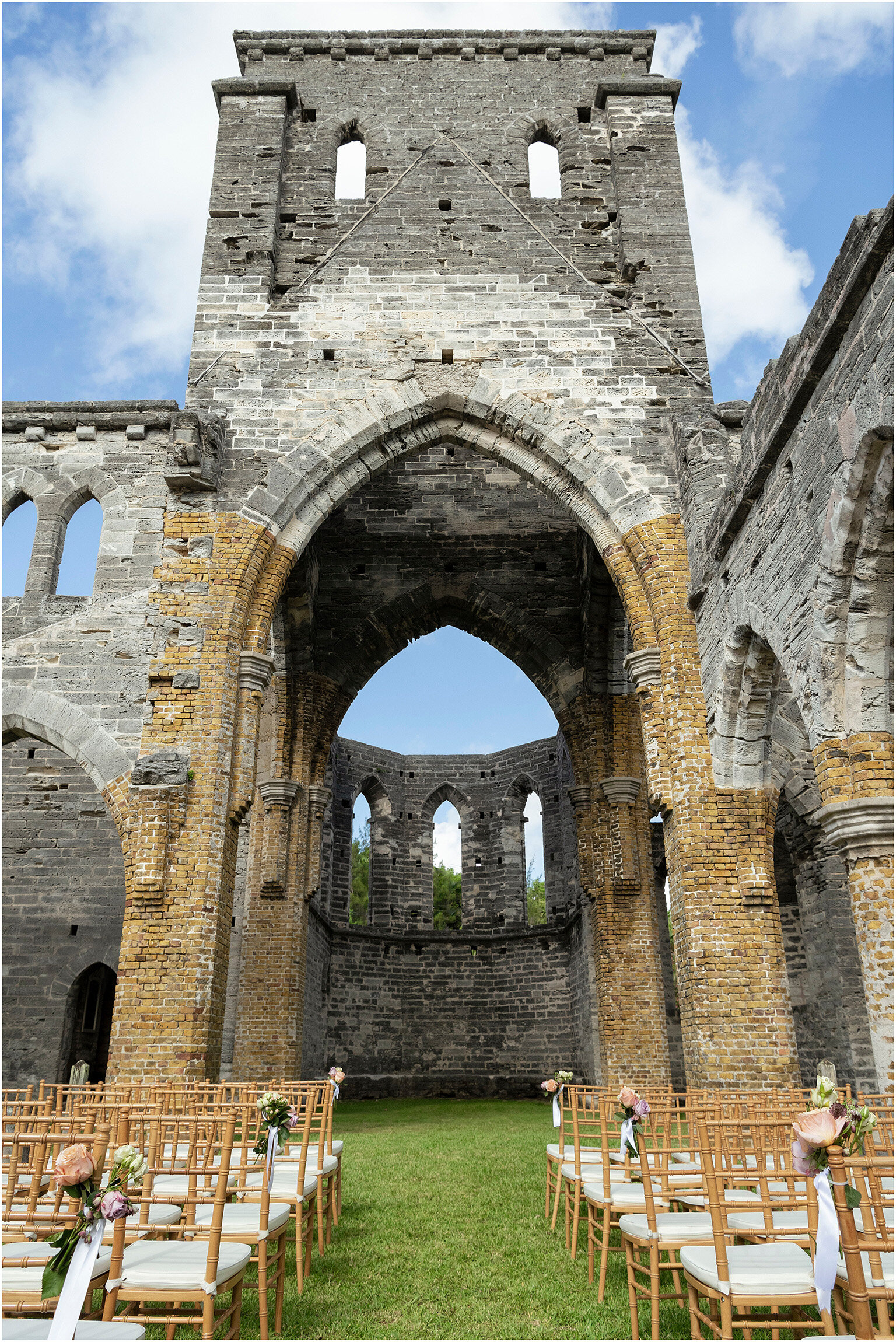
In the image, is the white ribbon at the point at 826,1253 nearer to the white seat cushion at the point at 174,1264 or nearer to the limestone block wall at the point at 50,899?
the white seat cushion at the point at 174,1264

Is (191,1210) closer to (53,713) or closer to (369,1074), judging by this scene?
(53,713)

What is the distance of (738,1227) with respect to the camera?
12.5ft

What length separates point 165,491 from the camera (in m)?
10.6

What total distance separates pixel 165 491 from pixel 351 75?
736 centimetres

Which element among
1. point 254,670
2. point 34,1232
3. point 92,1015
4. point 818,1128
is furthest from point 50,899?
point 818,1128

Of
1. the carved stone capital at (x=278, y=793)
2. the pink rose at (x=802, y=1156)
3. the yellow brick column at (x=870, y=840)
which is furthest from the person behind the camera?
the carved stone capital at (x=278, y=793)

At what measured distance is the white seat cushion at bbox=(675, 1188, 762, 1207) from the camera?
4258mm

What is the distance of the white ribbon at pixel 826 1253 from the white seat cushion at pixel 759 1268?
16 centimetres

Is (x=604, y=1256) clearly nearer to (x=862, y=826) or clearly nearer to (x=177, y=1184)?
(x=177, y=1184)

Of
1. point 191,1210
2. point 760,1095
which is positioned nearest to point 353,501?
point 760,1095

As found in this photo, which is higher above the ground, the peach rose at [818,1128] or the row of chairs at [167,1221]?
the peach rose at [818,1128]

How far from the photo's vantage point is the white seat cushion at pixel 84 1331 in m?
2.54

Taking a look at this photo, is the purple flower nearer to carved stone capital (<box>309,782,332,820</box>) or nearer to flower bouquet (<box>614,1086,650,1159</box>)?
flower bouquet (<box>614,1086,650,1159</box>)

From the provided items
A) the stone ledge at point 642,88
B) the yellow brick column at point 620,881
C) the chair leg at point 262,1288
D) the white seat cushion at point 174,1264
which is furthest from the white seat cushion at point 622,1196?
the stone ledge at point 642,88
